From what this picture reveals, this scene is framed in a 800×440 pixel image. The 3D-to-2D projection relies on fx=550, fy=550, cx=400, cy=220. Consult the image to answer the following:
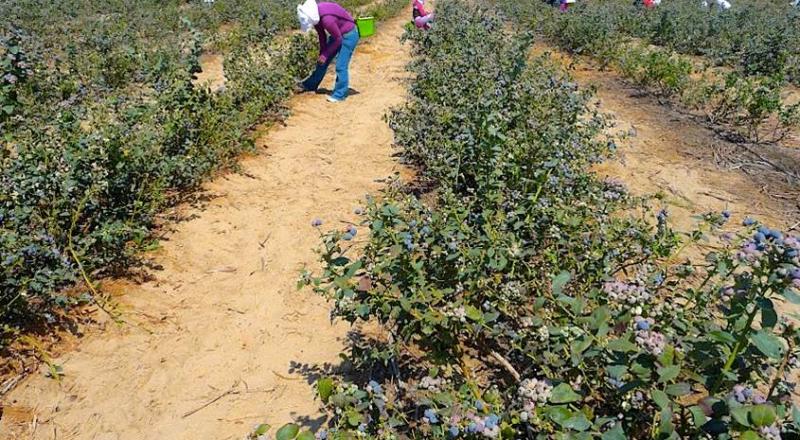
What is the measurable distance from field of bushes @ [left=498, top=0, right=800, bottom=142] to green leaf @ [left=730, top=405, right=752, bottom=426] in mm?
5106

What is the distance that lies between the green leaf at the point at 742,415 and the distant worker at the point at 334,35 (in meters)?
6.09

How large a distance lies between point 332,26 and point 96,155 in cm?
396

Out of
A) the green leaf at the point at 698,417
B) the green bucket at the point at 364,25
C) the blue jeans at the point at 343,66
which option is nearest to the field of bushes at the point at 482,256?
the green leaf at the point at 698,417

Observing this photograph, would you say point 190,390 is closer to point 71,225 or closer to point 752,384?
point 71,225

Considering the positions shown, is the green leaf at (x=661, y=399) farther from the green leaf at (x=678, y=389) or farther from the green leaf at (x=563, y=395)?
the green leaf at (x=563, y=395)

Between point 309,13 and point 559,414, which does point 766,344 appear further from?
point 309,13

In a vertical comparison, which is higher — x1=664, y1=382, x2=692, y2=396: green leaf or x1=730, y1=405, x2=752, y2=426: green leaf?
x1=730, y1=405, x2=752, y2=426: green leaf

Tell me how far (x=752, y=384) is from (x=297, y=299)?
235 centimetres

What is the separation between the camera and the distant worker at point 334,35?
669 centimetres

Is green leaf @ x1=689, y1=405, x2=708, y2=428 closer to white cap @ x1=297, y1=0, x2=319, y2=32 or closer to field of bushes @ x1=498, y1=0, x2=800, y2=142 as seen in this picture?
field of bushes @ x1=498, y1=0, x2=800, y2=142

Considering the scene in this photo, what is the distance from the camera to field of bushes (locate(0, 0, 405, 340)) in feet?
9.70

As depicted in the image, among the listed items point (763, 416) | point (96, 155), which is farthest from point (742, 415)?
point (96, 155)

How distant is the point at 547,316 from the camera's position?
7.02ft

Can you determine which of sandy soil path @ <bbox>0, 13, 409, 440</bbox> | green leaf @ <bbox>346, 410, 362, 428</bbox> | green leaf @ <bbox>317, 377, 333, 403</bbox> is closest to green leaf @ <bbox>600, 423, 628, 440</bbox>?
green leaf @ <bbox>346, 410, 362, 428</bbox>
